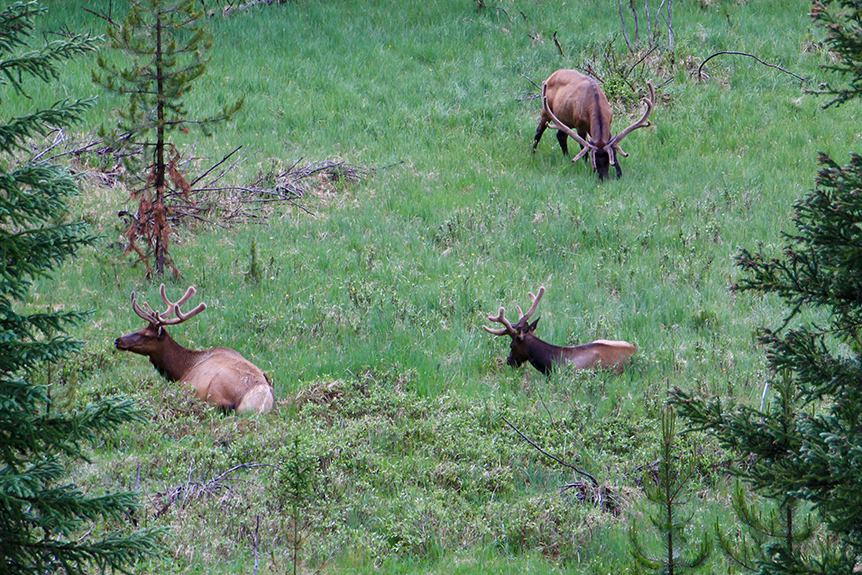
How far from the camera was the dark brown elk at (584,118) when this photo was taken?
14.6 m

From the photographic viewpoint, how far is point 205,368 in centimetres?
842

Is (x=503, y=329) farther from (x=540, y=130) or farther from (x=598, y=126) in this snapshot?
(x=540, y=130)

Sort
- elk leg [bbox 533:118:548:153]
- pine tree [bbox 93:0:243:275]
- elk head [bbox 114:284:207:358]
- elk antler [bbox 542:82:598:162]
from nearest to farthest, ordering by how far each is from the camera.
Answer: elk head [bbox 114:284:207:358], pine tree [bbox 93:0:243:275], elk antler [bbox 542:82:598:162], elk leg [bbox 533:118:548:153]

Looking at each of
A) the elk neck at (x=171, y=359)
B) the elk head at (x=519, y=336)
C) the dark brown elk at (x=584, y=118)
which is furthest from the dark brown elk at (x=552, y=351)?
the dark brown elk at (x=584, y=118)

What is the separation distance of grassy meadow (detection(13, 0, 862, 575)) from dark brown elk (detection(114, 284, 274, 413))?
177 mm

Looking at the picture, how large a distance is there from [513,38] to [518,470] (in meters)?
15.8

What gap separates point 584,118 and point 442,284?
240 inches

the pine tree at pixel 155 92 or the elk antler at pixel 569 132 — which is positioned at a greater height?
the pine tree at pixel 155 92

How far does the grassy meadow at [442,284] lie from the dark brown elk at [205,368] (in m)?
0.18

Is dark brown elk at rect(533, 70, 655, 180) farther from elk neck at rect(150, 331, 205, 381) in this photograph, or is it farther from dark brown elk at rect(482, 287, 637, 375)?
elk neck at rect(150, 331, 205, 381)

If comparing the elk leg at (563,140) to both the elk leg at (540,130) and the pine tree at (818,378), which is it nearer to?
the elk leg at (540,130)

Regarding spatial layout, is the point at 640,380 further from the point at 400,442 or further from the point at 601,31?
the point at 601,31

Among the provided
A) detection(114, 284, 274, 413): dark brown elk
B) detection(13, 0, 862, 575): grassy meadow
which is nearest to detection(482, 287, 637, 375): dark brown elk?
detection(13, 0, 862, 575): grassy meadow

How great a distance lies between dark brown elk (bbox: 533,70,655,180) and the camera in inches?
573
